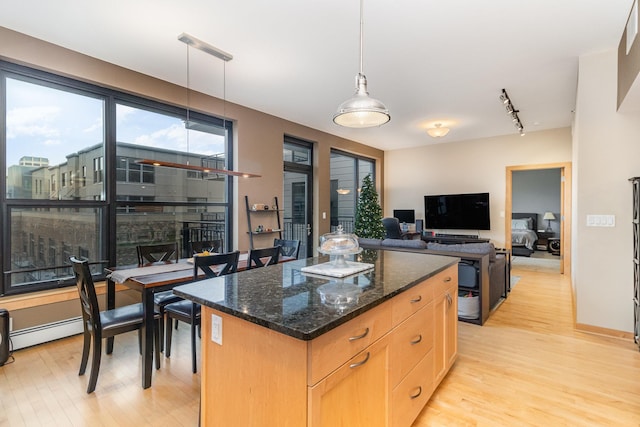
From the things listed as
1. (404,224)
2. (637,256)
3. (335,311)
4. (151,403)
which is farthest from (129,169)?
(404,224)

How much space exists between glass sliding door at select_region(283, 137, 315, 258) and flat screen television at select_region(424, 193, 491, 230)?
312cm

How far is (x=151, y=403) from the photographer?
2150mm

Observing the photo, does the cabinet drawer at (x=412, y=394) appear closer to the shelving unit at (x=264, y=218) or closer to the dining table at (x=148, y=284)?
the dining table at (x=148, y=284)

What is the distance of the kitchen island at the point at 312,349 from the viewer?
1143mm

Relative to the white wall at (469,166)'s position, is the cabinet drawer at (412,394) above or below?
below

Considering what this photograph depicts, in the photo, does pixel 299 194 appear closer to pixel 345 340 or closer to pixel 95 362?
pixel 95 362

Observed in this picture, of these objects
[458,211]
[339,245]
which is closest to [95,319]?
[339,245]

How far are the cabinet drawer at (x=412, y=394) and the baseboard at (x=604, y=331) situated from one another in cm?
238

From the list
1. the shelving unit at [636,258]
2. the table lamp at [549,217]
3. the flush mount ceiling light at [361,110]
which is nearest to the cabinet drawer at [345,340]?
the flush mount ceiling light at [361,110]

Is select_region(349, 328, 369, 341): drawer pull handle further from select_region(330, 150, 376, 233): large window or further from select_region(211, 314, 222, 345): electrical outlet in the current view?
select_region(330, 150, 376, 233): large window

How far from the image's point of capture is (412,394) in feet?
5.82

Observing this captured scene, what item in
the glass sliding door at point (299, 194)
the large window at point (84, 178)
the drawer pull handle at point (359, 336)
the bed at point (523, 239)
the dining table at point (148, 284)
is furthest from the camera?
the bed at point (523, 239)

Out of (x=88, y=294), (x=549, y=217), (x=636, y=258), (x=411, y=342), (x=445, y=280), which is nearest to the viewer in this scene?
(x=411, y=342)

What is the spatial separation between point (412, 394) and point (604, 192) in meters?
2.99
